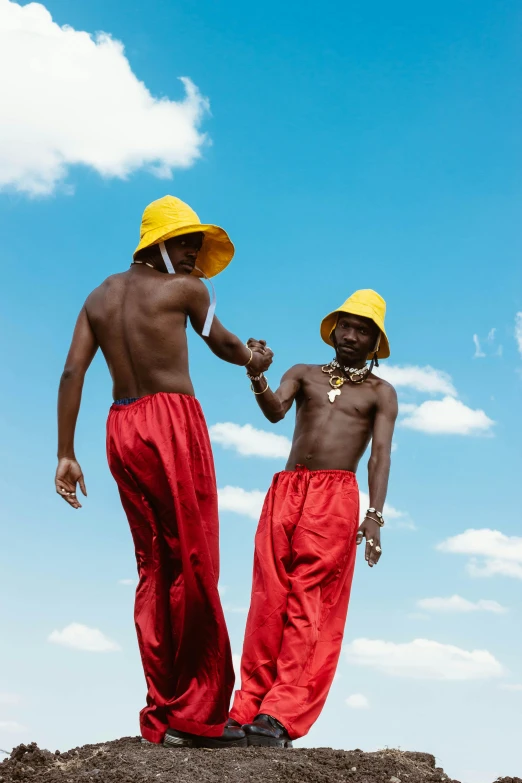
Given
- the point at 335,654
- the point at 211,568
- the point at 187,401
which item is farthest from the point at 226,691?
the point at 187,401

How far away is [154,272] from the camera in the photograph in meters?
5.78

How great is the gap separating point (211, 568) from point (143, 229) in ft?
6.88

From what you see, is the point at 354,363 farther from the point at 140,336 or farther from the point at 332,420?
the point at 140,336

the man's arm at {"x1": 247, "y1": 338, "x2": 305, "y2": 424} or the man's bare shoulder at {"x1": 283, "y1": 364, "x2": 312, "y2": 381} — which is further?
the man's bare shoulder at {"x1": 283, "y1": 364, "x2": 312, "y2": 381}

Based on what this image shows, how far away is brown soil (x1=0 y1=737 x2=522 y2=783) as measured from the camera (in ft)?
16.8

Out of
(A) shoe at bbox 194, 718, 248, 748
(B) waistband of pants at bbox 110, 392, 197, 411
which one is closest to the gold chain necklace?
(B) waistband of pants at bbox 110, 392, 197, 411

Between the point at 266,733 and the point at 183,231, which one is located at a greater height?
the point at 183,231

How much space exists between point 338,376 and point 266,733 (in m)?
2.56

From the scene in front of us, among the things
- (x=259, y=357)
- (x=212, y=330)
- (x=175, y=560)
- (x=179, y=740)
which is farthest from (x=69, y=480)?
(x=179, y=740)

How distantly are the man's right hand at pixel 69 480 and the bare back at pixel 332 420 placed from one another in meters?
1.75

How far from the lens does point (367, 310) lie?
7.09 metres

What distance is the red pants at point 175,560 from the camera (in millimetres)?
5543

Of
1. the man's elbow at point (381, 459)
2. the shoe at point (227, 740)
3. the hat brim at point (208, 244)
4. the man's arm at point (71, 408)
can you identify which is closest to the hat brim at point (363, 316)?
the man's elbow at point (381, 459)

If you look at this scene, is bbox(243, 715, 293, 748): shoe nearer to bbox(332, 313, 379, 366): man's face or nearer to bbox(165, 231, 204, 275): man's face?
bbox(332, 313, 379, 366): man's face
